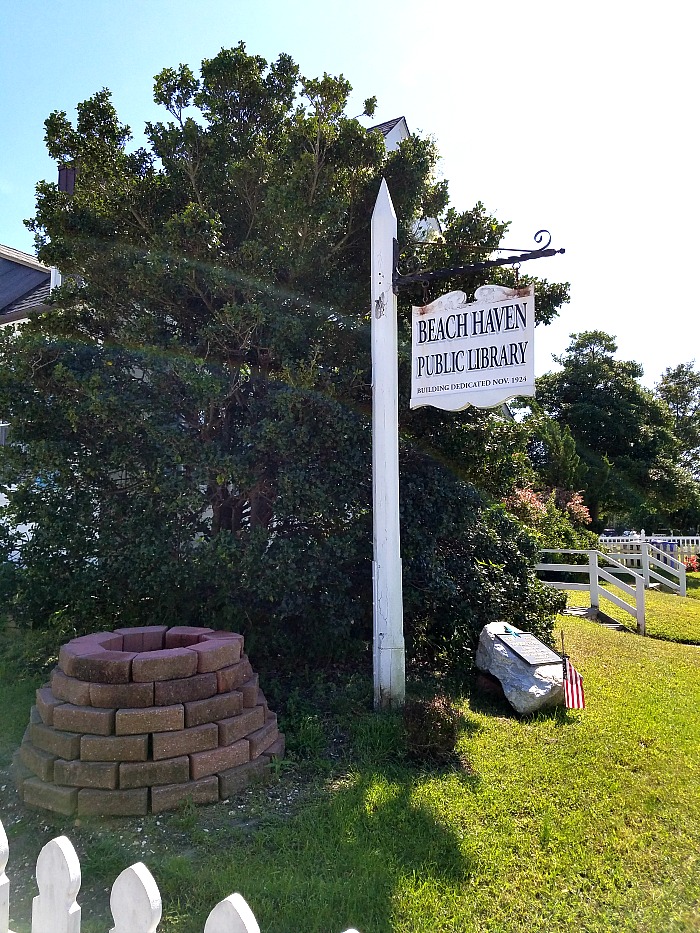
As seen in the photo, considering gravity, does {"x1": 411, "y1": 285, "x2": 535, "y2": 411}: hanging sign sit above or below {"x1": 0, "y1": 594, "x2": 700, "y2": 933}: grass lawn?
above

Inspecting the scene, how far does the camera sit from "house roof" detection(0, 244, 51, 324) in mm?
13852

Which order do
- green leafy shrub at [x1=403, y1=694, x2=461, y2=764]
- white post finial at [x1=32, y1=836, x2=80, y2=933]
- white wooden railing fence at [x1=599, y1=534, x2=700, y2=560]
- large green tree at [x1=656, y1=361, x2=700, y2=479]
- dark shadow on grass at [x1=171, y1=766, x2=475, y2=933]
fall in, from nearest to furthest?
white post finial at [x1=32, y1=836, x2=80, y2=933] < dark shadow on grass at [x1=171, y1=766, x2=475, y2=933] < green leafy shrub at [x1=403, y1=694, x2=461, y2=764] < white wooden railing fence at [x1=599, y1=534, x2=700, y2=560] < large green tree at [x1=656, y1=361, x2=700, y2=479]

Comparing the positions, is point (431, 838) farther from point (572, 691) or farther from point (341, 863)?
point (572, 691)

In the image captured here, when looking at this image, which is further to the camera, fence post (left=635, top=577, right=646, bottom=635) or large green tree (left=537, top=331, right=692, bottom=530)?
large green tree (left=537, top=331, right=692, bottom=530)

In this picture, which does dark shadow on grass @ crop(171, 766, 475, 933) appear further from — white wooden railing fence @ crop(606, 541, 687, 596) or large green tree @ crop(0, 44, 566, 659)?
white wooden railing fence @ crop(606, 541, 687, 596)

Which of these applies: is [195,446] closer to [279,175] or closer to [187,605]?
[187,605]

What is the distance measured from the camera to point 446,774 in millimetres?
4129

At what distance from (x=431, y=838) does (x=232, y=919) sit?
2.08 m

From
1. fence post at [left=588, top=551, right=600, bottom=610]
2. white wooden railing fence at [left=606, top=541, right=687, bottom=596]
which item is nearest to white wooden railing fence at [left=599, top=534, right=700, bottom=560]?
white wooden railing fence at [left=606, top=541, right=687, bottom=596]

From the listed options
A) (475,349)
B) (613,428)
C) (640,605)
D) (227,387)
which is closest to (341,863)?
(475,349)

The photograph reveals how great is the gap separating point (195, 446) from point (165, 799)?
9.75ft

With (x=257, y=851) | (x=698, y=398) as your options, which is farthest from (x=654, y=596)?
(x=698, y=398)

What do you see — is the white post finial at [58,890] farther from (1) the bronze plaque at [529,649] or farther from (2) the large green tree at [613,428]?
(2) the large green tree at [613,428]

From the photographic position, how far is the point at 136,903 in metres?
1.70
